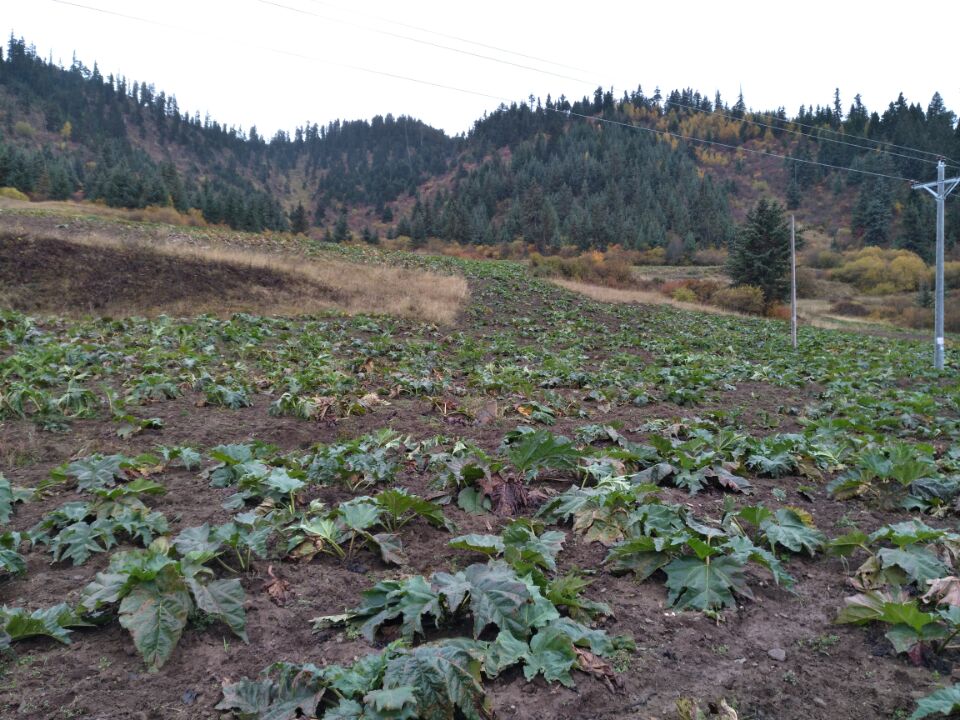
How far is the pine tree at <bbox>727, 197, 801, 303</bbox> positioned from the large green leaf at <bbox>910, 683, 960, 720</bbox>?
4711 centimetres

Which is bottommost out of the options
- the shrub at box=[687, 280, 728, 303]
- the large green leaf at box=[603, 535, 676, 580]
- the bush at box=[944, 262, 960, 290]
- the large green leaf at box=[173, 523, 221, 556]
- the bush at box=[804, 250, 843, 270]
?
the large green leaf at box=[603, 535, 676, 580]

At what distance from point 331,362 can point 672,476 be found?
7540 mm

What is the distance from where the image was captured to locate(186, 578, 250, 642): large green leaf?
2.77 metres

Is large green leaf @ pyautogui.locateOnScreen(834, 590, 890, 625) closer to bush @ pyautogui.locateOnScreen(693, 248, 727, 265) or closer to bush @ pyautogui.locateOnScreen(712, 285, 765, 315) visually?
bush @ pyautogui.locateOnScreen(712, 285, 765, 315)

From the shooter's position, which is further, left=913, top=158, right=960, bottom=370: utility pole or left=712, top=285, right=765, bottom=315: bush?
left=712, top=285, right=765, bottom=315: bush

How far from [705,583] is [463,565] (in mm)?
1314

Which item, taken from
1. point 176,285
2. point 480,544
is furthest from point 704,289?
point 480,544

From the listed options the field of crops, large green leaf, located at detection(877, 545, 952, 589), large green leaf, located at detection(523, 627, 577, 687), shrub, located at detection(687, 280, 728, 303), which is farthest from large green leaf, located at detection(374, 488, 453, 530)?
shrub, located at detection(687, 280, 728, 303)

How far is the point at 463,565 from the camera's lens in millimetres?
3432

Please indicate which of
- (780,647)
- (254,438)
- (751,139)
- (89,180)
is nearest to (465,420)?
(254,438)

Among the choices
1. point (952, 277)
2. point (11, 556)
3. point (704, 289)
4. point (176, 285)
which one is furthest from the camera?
point (952, 277)

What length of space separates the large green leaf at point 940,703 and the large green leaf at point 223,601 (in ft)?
8.94

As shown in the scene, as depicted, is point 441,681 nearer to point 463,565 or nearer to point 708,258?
point 463,565

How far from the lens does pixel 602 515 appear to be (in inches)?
154
